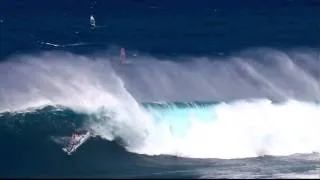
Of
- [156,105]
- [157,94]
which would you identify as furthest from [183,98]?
[156,105]

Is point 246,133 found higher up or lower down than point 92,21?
lower down

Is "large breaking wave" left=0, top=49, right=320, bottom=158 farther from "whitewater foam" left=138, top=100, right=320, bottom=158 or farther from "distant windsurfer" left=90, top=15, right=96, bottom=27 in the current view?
"distant windsurfer" left=90, top=15, right=96, bottom=27

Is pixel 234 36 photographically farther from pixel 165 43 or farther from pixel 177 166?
pixel 177 166

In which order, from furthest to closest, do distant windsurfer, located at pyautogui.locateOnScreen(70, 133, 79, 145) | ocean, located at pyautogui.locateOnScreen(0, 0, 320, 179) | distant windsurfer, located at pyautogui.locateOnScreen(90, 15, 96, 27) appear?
distant windsurfer, located at pyautogui.locateOnScreen(90, 15, 96, 27)
distant windsurfer, located at pyautogui.locateOnScreen(70, 133, 79, 145)
ocean, located at pyautogui.locateOnScreen(0, 0, 320, 179)

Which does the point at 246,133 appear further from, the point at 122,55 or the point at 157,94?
the point at 122,55

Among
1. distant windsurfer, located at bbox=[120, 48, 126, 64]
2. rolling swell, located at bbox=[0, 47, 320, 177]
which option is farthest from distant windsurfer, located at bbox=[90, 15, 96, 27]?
rolling swell, located at bbox=[0, 47, 320, 177]

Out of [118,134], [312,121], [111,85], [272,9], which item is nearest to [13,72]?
[111,85]
